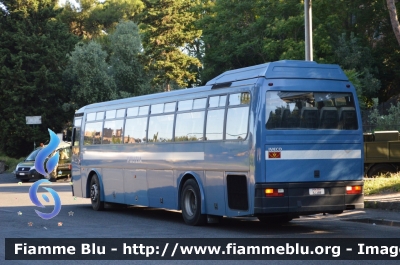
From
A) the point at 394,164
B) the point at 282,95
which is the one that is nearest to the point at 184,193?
the point at 282,95

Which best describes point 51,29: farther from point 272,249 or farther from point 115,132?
point 272,249

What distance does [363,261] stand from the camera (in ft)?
38.2

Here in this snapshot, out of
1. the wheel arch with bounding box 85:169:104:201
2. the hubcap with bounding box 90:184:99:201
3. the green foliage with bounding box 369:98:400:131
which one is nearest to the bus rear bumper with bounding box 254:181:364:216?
the wheel arch with bounding box 85:169:104:201

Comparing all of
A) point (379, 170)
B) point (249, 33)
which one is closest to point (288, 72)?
point (379, 170)

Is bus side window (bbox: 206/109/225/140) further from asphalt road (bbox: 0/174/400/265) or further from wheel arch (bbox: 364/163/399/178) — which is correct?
wheel arch (bbox: 364/163/399/178)

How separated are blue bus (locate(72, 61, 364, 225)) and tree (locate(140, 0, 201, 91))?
4020 centimetres

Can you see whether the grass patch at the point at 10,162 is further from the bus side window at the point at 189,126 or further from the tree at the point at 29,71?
the bus side window at the point at 189,126

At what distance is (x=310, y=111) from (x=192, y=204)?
361 centimetres

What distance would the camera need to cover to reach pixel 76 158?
25.0 m

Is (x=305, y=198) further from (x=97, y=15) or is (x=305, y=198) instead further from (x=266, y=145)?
(x=97, y=15)

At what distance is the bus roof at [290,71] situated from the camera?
15805 mm

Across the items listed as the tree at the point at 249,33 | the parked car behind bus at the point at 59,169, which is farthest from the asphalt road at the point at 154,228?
the tree at the point at 249,33

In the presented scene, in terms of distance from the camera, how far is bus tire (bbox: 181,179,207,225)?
17.4 meters

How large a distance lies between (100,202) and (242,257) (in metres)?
11.4
